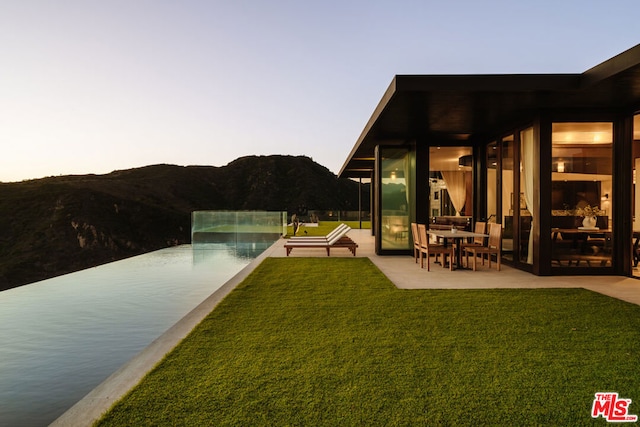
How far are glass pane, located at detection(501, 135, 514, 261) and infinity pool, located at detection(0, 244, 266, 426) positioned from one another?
20.1 feet

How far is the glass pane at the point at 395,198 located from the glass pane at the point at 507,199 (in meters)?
2.68

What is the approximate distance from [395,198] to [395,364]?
331 inches

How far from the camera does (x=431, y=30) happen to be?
50.0 feet

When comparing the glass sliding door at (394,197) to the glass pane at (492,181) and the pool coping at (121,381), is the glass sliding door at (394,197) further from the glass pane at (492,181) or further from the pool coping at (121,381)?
the pool coping at (121,381)

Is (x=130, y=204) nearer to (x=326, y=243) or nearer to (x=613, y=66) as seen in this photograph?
(x=326, y=243)

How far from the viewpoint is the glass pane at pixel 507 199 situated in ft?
29.3

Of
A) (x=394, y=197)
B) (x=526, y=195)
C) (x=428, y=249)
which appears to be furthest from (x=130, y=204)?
(x=526, y=195)

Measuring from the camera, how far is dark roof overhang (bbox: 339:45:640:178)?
5980mm

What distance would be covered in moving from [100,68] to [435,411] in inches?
830

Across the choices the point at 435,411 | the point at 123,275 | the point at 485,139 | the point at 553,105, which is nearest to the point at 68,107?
the point at 123,275

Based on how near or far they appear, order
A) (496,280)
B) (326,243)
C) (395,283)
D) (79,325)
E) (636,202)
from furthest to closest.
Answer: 1. (326,243)
2. (636,202)
3. (496,280)
4. (395,283)
5. (79,325)

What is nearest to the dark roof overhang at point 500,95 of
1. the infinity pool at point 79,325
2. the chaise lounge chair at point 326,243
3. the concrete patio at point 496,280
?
the concrete patio at point 496,280

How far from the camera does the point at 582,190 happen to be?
25.6 feet

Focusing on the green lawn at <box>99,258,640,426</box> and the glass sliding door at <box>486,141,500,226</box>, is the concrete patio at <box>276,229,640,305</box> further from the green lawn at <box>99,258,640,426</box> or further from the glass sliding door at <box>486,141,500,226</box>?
the glass sliding door at <box>486,141,500,226</box>
